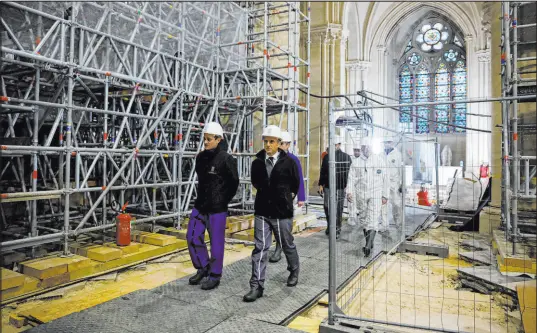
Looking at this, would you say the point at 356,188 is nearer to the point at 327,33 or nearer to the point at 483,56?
the point at 327,33

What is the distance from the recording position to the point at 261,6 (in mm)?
11992

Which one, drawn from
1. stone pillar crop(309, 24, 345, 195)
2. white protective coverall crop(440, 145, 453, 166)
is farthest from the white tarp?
white protective coverall crop(440, 145, 453, 166)

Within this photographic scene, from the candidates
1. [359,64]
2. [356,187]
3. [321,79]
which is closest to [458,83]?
[359,64]

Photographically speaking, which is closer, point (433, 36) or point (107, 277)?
point (107, 277)

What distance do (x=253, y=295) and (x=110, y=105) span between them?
6439 millimetres

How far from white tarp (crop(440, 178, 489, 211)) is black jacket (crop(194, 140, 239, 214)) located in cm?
755

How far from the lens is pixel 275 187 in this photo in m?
4.63

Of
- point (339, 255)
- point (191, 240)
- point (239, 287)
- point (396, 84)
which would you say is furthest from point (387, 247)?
point (396, 84)

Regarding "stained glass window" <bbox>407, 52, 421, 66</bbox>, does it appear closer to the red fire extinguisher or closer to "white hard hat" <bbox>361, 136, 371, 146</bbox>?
"white hard hat" <bbox>361, 136, 371, 146</bbox>

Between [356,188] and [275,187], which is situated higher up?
[275,187]

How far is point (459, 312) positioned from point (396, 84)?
30810mm

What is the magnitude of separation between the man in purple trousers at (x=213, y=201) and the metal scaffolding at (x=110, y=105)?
214 cm

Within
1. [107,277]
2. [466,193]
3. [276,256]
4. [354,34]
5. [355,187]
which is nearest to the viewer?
[107,277]

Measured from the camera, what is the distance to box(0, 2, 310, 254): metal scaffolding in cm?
581
